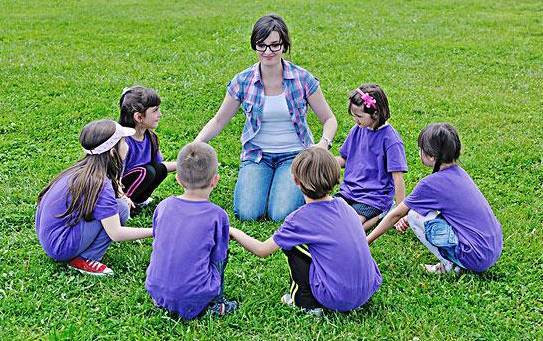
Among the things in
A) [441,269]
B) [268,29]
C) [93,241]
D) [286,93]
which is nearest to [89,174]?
[93,241]

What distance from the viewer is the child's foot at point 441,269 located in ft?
15.7

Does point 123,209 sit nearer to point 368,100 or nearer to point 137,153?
point 137,153

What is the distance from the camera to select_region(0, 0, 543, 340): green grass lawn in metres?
4.25

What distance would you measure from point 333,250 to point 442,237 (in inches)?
38.2

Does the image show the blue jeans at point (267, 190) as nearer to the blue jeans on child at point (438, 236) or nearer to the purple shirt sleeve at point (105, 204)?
the blue jeans on child at point (438, 236)

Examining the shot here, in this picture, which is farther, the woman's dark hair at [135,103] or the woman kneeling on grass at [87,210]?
the woman's dark hair at [135,103]

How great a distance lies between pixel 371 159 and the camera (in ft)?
18.3

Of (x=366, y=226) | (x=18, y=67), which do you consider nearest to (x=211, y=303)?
(x=366, y=226)

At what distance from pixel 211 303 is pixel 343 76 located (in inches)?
242

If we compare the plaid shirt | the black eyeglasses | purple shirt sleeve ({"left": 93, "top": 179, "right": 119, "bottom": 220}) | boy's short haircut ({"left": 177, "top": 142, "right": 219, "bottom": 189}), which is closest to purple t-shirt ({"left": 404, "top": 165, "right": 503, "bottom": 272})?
boy's short haircut ({"left": 177, "top": 142, "right": 219, "bottom": 189})

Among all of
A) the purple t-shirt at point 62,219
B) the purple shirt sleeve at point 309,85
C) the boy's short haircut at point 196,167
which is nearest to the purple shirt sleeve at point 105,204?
the purple t-shirt at point 62,219

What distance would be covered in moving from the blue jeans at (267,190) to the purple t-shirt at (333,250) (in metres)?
1.57

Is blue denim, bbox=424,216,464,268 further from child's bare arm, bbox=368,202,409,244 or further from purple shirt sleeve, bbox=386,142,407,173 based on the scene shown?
purple shirt sleeve, bbox=386,142,407,173

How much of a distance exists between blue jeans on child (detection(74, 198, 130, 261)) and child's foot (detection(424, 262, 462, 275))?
2282 millimetres
